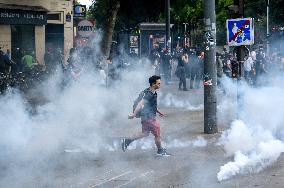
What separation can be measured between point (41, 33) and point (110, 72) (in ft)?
16.6

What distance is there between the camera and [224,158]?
1080cm

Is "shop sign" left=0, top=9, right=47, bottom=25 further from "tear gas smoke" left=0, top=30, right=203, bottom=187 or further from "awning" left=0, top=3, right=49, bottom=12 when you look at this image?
"tear gas smoke" left=0, top=30, right=203, bottom=187

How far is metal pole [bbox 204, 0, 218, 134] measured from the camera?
43.6 ft

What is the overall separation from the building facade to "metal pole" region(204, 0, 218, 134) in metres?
13.9

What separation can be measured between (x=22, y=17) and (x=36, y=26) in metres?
1.89

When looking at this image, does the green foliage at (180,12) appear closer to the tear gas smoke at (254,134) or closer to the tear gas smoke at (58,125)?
the tear gas smoke at (58,125)

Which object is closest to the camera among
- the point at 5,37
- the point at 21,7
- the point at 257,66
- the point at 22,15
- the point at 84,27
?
the point at 84,27

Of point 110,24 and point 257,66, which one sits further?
point 110,24

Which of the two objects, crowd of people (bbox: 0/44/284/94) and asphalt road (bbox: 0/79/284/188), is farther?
crowd of people (bbox: 0/44/284/94)

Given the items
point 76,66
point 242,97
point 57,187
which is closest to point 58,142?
point 57,187

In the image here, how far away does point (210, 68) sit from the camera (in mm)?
13531

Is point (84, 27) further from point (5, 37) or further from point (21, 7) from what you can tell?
point (21, 7)

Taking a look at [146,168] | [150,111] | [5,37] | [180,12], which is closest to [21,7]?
[5,37]

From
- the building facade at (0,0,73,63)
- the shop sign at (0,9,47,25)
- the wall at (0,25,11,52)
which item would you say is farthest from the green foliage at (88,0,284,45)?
the wall at (0,25,11,52)
